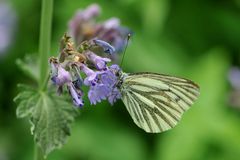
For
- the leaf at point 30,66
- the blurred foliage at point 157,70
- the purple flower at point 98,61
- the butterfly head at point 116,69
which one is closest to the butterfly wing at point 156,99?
the butterfly head at point 116,69

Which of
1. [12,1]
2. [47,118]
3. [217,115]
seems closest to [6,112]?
[12,1]

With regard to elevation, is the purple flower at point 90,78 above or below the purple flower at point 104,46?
below

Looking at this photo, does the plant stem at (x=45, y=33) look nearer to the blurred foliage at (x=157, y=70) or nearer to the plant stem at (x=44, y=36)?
the plant stem at (x=44, y=36)

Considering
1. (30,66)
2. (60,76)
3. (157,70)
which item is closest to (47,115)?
(60,76)

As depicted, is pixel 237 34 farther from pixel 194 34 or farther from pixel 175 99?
pixel 175 99

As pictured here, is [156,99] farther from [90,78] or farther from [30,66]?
[30,66]

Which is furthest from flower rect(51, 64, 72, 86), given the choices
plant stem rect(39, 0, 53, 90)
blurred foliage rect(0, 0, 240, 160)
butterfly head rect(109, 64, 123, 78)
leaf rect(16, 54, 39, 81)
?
blurred foliage rect(0, 0, 240, 160)
